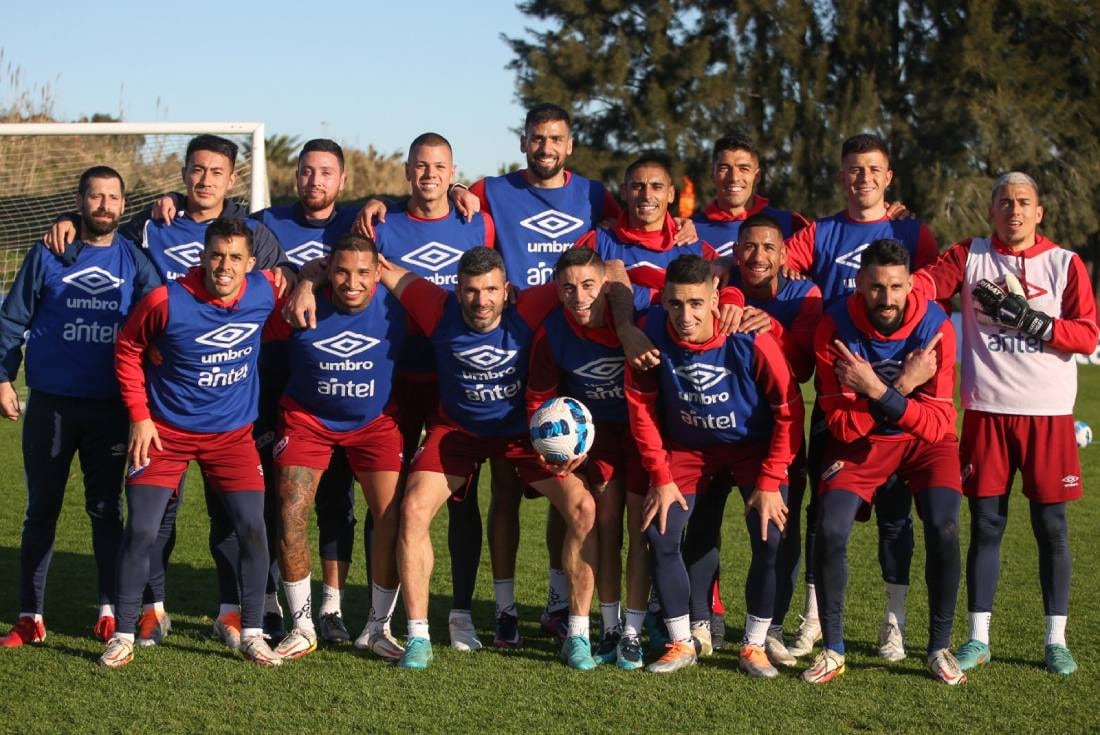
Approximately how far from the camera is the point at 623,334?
5.53 meters

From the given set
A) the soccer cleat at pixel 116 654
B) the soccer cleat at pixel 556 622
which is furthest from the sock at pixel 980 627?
the soccer cleat at pixel 116 654

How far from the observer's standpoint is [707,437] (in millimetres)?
5727

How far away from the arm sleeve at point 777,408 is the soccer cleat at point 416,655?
5.20ft

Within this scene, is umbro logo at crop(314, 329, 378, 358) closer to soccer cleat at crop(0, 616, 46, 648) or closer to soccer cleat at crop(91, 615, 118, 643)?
soccer cleat at crop(91, 615, 118, 643)

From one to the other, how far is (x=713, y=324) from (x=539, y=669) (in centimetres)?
165

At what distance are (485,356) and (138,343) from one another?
1.47 meters

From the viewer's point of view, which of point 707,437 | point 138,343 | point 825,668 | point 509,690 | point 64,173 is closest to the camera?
point 509,690

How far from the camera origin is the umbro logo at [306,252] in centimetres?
622

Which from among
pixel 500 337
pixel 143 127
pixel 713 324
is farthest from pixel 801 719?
pixel 143 127

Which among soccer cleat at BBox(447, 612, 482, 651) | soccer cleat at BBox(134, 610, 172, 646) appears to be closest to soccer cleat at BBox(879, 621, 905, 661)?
soccer cleat at BBox(447, 612, 482, 651)

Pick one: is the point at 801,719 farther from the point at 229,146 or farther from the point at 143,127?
the point at 143,127

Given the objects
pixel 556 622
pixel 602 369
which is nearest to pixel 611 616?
pixel 556 622

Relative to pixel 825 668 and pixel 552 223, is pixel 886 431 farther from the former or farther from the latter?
pixel 552 223

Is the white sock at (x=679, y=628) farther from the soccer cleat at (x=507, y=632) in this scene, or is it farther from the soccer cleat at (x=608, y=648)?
the soccer cleat at (x=507, y=632)
